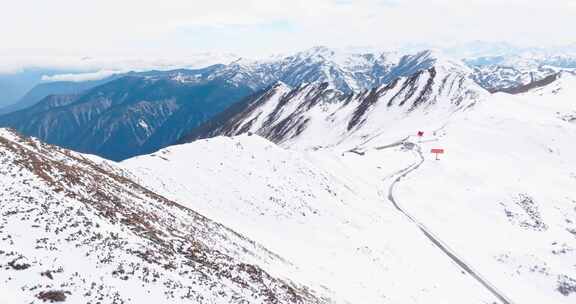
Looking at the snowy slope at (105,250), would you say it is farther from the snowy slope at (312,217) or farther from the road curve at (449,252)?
the road curve at (449,252)

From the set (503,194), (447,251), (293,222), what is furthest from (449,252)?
(503,194)

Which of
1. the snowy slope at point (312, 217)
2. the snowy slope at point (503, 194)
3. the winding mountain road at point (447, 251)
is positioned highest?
the snowy slope at point (312, 217)

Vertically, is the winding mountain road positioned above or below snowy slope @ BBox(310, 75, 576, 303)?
above

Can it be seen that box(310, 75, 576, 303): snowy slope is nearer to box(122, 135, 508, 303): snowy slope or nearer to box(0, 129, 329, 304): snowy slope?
box(122, 135, 508, 303): snowy slope

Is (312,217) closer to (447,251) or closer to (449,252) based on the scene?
(447,251)

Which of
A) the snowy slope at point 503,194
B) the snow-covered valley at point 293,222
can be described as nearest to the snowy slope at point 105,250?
the snow-covered valley at point 293,222

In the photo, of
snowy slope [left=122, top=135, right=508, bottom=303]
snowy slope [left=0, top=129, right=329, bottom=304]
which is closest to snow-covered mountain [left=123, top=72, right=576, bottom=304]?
snowy slope [left=122, top=135, right=508, bottom=303]

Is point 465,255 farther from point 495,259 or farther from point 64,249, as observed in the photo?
point 64,249

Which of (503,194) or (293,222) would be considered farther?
(503,194)

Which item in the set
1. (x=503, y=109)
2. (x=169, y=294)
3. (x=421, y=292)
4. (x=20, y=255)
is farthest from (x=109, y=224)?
(x=503, y=109)
